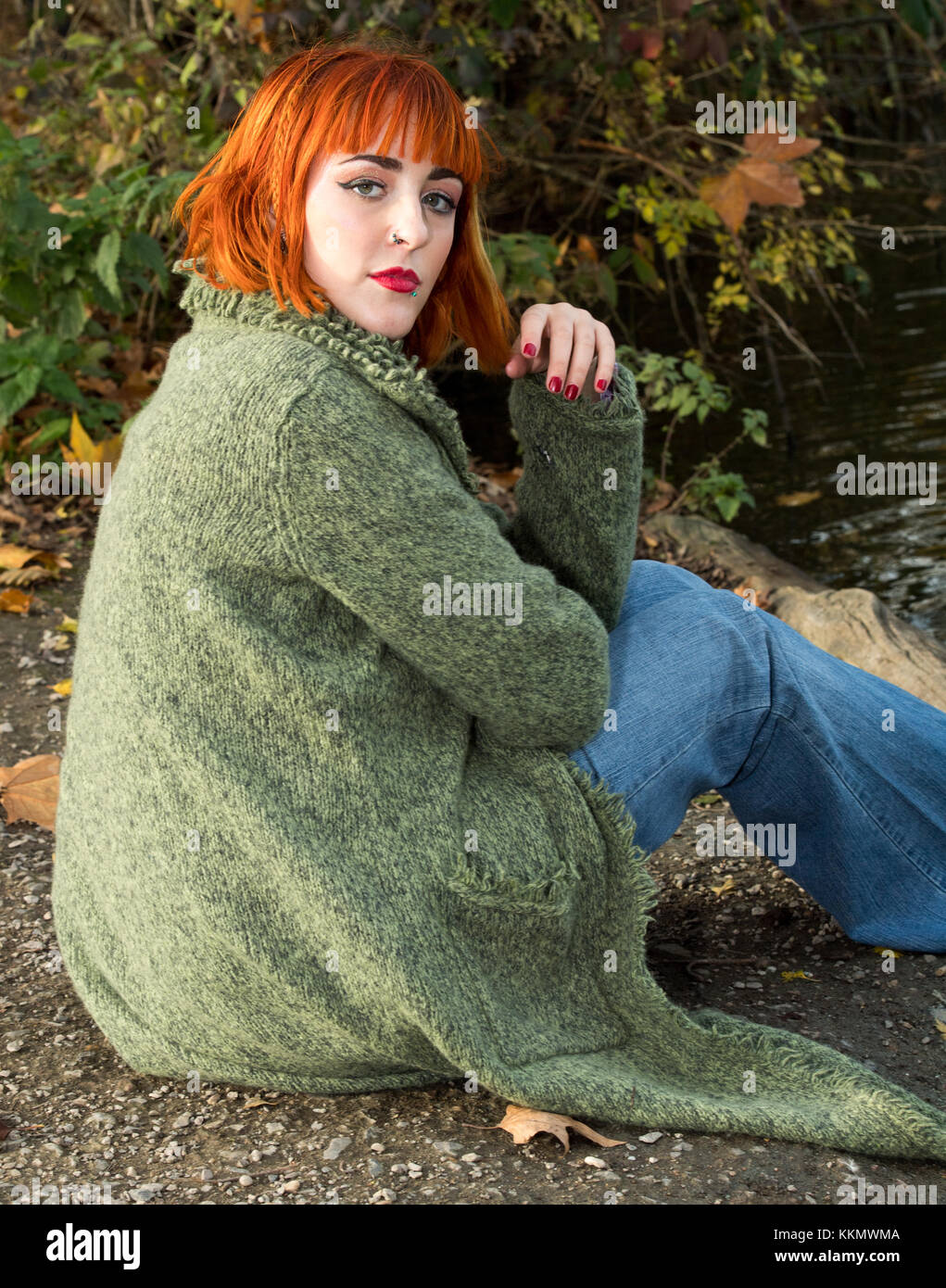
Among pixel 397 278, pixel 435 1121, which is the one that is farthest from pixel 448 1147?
pixel 397 278

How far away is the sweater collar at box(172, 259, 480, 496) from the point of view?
5.93 ft

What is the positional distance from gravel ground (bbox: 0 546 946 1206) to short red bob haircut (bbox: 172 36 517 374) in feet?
3.66

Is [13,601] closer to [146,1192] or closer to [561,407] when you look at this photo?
[561,407]

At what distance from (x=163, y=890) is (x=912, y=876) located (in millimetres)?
1257

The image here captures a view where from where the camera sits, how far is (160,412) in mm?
1826

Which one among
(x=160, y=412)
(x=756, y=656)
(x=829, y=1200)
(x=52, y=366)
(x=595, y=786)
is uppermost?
(x=52, y=366)

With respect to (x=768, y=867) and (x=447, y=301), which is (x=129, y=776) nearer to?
(x=447, y=301)

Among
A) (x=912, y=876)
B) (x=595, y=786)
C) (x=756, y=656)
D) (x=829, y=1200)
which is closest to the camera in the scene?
(x=829, y=1200)

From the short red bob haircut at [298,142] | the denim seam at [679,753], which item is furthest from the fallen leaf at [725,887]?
the short red bob haircut at [298,142]

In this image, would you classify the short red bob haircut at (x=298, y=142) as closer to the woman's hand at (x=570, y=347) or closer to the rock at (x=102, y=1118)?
the woman's hand at (x=570, y=347)

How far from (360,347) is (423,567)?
313mm

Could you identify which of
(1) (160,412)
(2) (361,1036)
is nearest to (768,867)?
(2) (361,1036)

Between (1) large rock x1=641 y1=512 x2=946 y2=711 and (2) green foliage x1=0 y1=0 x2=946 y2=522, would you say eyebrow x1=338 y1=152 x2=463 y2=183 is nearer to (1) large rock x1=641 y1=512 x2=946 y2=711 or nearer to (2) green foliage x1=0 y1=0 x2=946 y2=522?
(1) large rock x1=641 y1=512 x2=946 y2=711

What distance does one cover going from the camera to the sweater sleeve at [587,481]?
2.23 metres
